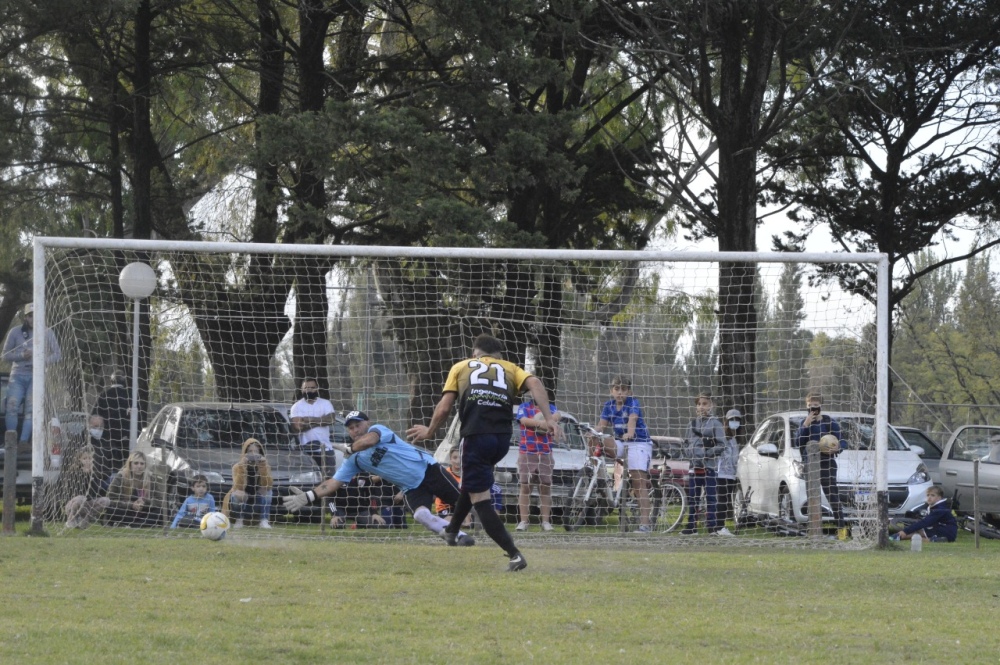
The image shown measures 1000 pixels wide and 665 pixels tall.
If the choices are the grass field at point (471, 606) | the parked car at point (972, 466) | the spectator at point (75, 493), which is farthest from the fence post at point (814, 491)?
the spectator at point (75, 493)

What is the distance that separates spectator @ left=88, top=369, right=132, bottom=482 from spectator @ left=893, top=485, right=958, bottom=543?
30.1ft

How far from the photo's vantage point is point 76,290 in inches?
574

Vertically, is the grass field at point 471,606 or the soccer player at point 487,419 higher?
the soccer player at point 487,419

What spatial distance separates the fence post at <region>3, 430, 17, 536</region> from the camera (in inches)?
468

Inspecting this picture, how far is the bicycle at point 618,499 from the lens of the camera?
14055 millimetres

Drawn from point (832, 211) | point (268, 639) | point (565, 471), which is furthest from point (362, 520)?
point (832, 211)

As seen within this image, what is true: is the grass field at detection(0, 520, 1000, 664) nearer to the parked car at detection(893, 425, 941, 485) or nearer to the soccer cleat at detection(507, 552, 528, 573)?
the soccer cleat at detection(507, 552, 528, 573)

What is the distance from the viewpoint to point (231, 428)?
14.4 metres

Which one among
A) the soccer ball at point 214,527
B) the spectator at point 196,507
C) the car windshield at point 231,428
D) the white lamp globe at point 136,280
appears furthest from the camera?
the white lamp globe at point 136,280

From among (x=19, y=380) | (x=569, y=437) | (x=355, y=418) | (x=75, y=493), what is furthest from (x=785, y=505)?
(x=19, y=380)

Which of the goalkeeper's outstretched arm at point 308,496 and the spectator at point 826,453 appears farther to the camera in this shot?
the spectator at point 826,453

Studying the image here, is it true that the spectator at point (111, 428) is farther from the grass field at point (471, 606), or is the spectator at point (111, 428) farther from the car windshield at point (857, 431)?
the car windshield at point (857, 431)

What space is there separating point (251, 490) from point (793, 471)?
247 inches

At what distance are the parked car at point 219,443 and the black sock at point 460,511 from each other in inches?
145
